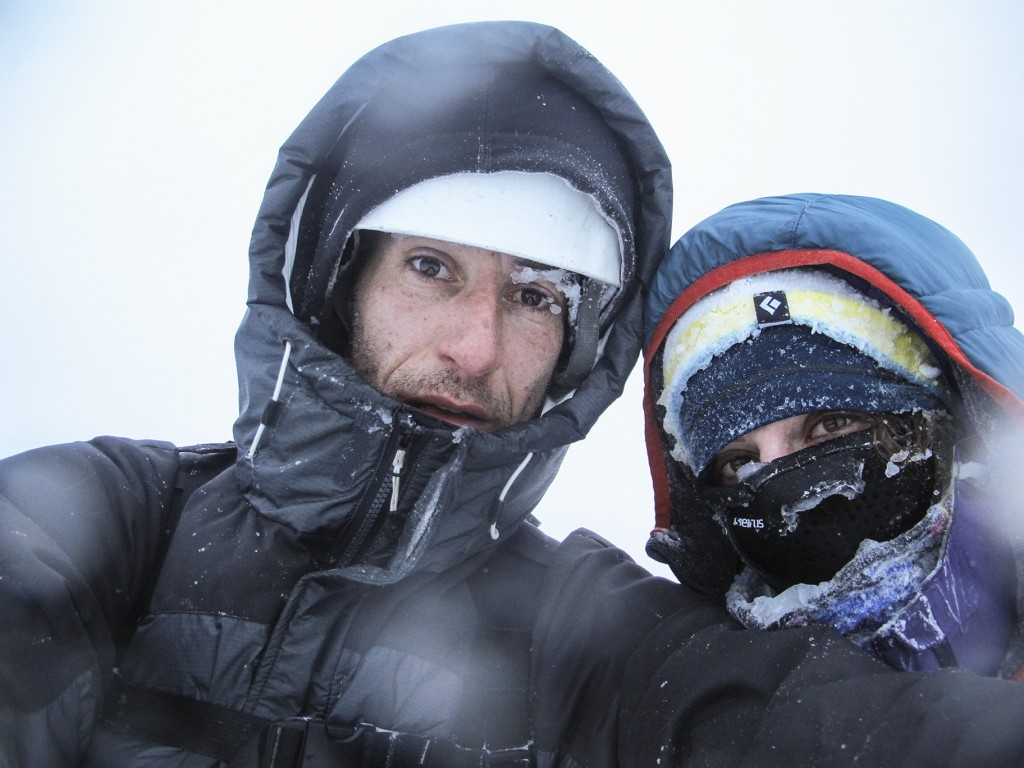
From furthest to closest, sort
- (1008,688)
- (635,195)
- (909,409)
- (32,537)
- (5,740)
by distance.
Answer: (635,195), (909,409), (32,537), (5,740), (1008,688)

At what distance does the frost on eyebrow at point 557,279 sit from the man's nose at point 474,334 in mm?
109

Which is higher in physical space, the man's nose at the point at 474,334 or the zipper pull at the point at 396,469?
the man's nose at the point at 474,334

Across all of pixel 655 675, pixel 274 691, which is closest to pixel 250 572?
pixel 274 691

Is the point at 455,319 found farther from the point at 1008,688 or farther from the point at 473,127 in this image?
the point at 1008,688

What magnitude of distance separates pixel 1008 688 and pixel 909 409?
75 cm

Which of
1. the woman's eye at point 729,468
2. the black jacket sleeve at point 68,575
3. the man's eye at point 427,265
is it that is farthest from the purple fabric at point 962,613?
the black jacket sleeve at point 68,575

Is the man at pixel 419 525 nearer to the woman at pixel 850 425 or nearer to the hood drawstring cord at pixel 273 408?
the hood drawstring cord at pixel 273 408

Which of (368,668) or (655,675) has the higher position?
(655,675)

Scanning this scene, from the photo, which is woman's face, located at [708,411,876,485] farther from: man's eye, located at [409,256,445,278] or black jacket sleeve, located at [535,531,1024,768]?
man's eye, located at [409,256,445,278]

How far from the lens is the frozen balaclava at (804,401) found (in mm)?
1588

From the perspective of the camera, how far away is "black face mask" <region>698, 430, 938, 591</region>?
1574mm

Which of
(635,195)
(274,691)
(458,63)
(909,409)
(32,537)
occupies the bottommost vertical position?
(274,691)

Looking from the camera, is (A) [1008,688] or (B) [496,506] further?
(B) [496,506]

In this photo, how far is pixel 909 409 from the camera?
1648 mm
